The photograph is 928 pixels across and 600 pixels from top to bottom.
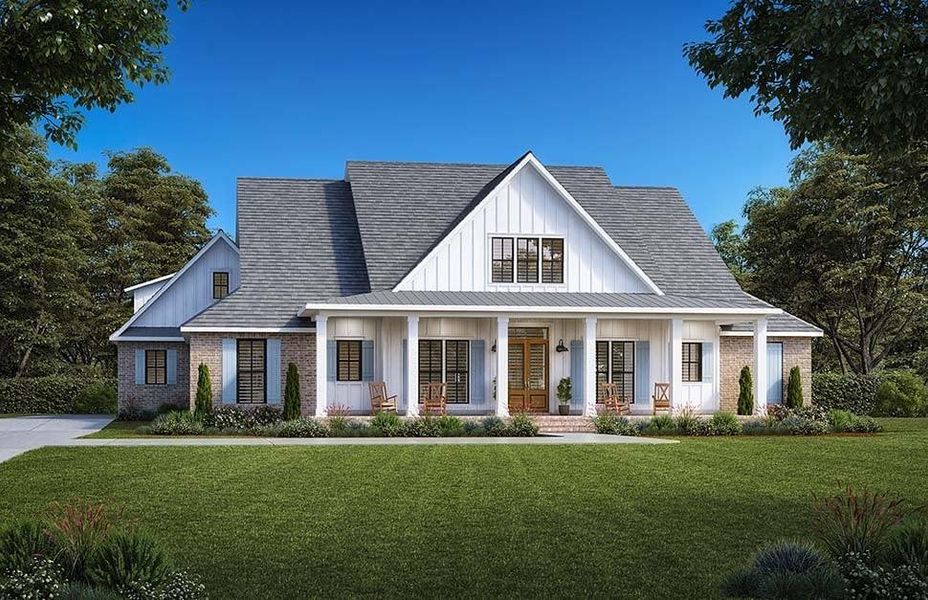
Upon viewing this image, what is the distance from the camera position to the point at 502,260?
28.2 metres

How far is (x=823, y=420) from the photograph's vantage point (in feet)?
83.3

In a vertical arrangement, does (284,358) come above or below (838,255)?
below

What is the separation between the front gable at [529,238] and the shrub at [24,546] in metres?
19.8

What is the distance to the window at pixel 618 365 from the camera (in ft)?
94.2

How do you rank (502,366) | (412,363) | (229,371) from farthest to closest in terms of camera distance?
(229,371) < (502,366) < (412,363)

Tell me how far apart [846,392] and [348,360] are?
58.2 feet

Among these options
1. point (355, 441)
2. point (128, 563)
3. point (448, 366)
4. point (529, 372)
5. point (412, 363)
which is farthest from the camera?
point (529, 372)

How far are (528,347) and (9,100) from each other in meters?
18.9

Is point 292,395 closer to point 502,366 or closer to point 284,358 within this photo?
point 284,358

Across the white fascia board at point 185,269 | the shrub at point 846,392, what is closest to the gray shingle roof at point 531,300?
the white fascia board at point 185,269

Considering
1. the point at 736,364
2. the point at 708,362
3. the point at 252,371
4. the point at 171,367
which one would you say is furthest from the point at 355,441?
the point at 736,364

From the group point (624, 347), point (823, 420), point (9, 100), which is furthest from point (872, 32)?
point (624, 347)

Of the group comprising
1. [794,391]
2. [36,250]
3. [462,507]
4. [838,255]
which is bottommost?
[462,507]

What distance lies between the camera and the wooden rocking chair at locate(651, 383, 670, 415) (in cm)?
2722
